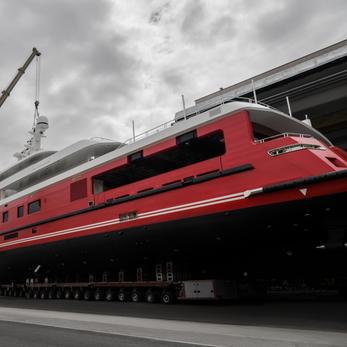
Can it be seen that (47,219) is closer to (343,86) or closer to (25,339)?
(25,339)

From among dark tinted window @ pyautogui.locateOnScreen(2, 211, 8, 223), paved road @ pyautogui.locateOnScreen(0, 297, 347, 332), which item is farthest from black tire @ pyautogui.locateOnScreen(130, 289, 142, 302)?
dark tinted window @ pyautogui.locateOnScreen(2, 211, 8, 223)

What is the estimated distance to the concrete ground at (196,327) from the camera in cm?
635

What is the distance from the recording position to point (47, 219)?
1593 cm

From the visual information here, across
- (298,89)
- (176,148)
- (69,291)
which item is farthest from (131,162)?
(298,89)

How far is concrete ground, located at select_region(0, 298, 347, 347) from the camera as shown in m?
6.35

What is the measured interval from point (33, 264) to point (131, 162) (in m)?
8.65

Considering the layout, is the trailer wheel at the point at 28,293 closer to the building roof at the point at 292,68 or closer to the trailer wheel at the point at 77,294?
the trailer wheel at the point at 77,294

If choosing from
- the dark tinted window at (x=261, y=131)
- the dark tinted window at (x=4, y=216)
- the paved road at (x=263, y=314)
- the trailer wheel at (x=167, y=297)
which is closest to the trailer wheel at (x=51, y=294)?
the dark tinted window at (x=4, y=216)

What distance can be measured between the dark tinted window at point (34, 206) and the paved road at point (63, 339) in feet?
30.0

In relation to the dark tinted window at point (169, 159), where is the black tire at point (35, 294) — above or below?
below

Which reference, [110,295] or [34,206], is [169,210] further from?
Result: [34,206]

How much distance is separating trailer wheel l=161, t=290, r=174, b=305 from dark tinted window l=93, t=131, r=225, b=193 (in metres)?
4.60

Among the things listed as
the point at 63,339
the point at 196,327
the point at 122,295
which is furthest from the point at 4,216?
the point at 196,327

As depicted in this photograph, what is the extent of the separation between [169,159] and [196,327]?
6691mm
